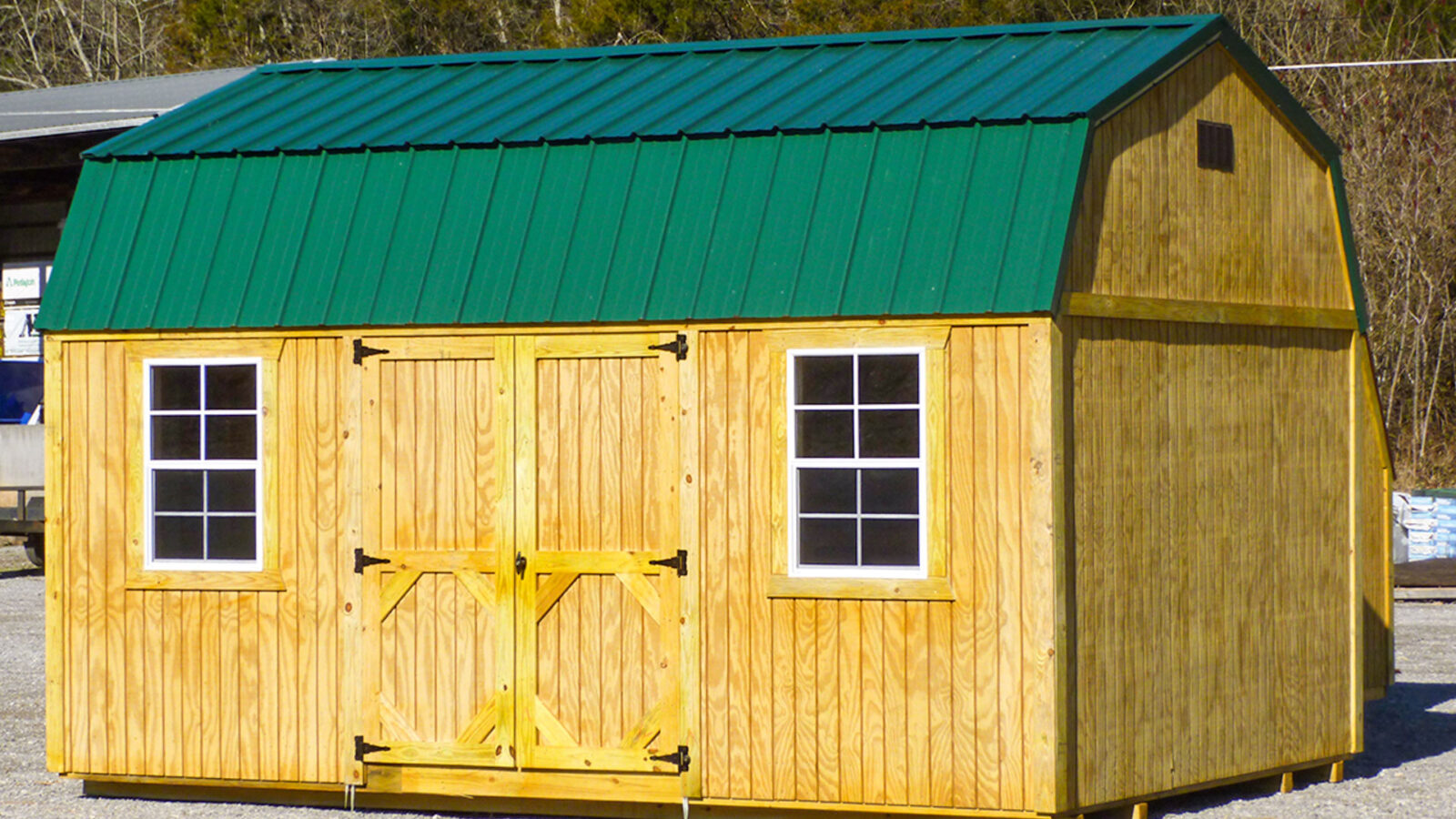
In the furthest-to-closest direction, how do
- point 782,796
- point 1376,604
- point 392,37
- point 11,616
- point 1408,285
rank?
point 392,37 → point 1408,285 → point 11,616 → point 1376,604 → point 782,796

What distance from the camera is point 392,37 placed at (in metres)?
38.8

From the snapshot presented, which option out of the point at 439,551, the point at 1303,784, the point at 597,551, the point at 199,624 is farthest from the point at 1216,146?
the point at 199,624

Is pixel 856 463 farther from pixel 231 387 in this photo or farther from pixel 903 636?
pixel 231 387

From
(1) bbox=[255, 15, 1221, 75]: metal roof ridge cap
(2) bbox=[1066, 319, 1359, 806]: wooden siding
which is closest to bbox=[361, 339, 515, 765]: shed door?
(1) bbox=[255, 15, 1221, 75]: metal roof ridge cap

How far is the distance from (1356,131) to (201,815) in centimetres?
2702

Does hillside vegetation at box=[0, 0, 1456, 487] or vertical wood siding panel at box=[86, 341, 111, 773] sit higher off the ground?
hillside vegetation at box=[0, 0, 1456, 487]

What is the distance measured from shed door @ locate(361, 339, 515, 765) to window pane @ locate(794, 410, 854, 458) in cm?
157

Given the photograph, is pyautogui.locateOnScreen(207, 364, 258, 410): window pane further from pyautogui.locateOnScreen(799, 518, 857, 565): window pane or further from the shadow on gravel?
the shadow on gravel

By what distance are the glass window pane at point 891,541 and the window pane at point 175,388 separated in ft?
12.4

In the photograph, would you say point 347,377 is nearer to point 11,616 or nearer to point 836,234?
point 836,234

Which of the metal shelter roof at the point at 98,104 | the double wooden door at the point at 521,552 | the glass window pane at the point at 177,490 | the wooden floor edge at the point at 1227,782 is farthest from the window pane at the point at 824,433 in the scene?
the metal shelter roof at the point at 98,104

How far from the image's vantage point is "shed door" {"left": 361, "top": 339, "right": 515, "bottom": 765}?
965cm

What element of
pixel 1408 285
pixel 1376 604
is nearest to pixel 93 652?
pixel 1376 604

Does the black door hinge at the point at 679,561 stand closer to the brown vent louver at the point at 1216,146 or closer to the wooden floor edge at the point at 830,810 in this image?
the wooden floor edge at the point at 830,810
